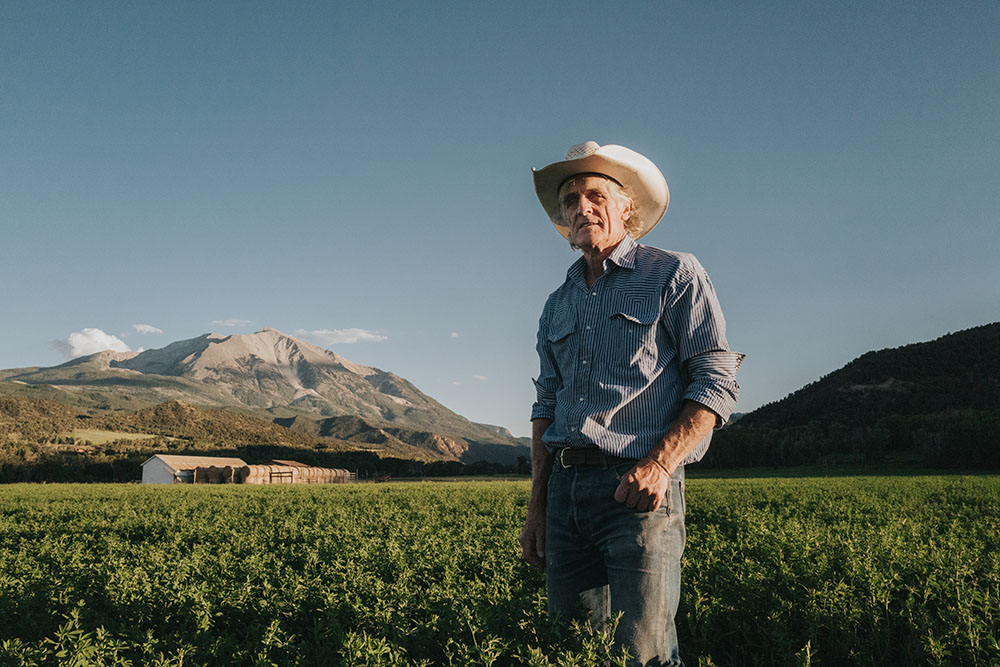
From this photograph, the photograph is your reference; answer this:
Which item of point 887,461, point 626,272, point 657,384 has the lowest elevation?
point 887,461

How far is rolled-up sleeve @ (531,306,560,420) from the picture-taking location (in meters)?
3.13

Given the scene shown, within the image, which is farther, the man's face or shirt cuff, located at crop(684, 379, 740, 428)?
the man's face

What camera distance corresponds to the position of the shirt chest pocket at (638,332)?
103 inches

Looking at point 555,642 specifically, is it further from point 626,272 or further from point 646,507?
point 626,272

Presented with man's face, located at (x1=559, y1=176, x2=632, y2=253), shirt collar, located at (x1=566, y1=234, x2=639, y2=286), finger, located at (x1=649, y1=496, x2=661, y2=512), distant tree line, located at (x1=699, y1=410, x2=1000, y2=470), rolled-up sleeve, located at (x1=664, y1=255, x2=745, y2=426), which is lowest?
distant tree line, located at (x1=699, y1=410, x2=1000, y2=470)

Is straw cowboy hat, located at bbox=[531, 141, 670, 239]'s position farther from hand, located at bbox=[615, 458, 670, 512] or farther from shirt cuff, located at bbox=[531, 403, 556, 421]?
hand, located at bbox=[615, 458, 670, 512]

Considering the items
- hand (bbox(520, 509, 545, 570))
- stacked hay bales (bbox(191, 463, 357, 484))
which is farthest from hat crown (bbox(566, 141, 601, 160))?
stacked hay bales (bbox(191, 463, 357, 484))

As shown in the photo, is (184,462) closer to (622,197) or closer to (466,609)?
(466,609)

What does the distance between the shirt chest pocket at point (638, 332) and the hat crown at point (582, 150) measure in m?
0.73

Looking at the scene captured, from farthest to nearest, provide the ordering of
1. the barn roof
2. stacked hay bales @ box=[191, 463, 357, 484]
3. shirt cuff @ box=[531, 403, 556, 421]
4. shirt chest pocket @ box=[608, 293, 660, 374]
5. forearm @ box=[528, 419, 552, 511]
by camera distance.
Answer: the barn roof → stacked hay bales @ box=[191, 463, 357, 484] → shirt cuff @ box=[531, 403, 556, 421] → forearm @ box=[528, 419, 552, 511] → shirt chest pocket @ box=[608, 293, 660, 374]

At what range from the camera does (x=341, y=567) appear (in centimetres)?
654

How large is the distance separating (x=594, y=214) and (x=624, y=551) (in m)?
1.47

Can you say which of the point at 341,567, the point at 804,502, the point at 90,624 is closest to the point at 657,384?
the point at 341,567

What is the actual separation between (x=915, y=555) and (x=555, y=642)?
542 centimetres
